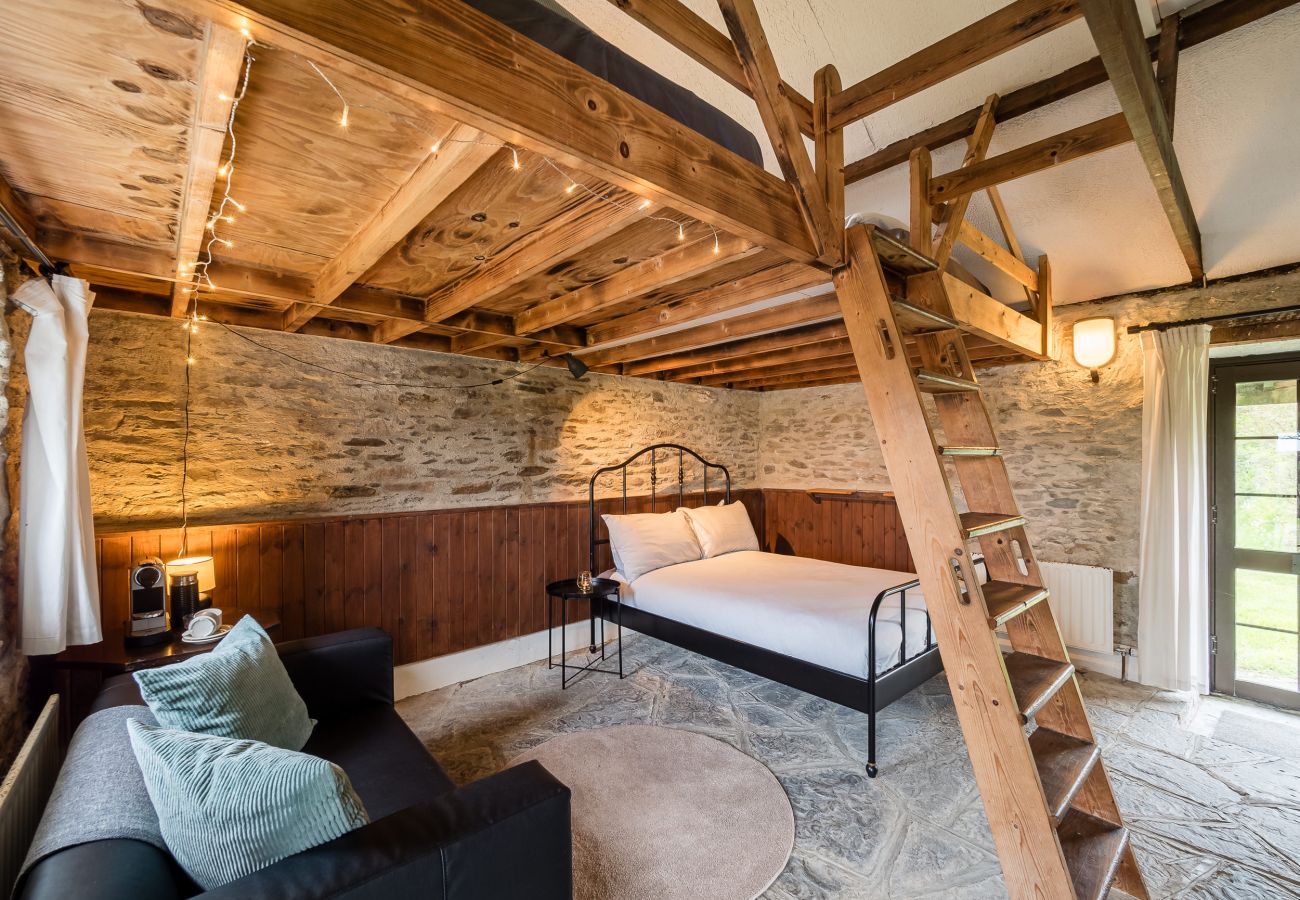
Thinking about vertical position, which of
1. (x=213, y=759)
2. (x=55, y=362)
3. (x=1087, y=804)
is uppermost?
(x=55, y=362)

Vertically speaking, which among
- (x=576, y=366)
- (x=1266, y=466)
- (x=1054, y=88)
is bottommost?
(x=1266, y=466)

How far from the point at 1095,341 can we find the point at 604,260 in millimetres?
3197

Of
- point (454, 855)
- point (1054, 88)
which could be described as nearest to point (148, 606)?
point (454, 855)

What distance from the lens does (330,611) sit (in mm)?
3191

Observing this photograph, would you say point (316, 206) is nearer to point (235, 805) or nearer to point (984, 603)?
point (235, 805)

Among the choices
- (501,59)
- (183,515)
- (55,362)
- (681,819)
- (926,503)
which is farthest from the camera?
(183,515)

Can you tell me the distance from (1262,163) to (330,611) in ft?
17.1

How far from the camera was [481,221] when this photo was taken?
6.14 feet

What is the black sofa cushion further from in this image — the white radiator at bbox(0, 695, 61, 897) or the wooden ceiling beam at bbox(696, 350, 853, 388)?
the wooden ceiling beam at bbox(696, 350, 853, 388)

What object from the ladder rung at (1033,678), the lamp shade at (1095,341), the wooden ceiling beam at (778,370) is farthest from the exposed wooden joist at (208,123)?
the lamp shade at (1095,341)

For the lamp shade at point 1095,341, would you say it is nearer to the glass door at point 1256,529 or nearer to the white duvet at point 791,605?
the glass door at point 1256,529

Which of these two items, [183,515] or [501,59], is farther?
[183,515]

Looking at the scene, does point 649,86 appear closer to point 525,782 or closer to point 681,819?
point 525,782

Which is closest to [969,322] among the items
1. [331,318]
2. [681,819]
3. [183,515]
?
[681,819]
